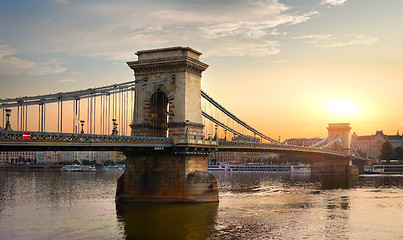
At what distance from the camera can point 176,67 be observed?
59.9 metres

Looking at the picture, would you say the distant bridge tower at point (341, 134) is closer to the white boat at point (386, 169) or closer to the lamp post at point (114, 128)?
the white boat at point (386, 169)

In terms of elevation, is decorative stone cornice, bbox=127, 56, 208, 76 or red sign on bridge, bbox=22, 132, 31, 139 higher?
decorative stone cornice, bbox=127, 56, 208, 76

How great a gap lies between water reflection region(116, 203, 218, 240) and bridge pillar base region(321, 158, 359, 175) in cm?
11075

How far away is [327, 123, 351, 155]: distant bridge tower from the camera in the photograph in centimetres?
18175

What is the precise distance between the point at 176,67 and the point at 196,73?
10.1ft

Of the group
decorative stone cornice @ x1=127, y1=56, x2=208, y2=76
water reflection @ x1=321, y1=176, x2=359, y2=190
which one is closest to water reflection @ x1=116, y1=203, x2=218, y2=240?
decorative stone cornice @ x1=127, y1=56, x2=208, y2=76

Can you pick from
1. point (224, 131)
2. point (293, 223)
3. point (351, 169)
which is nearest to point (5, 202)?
point (224, 131)

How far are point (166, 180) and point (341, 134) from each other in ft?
458

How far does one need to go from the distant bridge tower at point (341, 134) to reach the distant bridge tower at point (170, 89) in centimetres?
12842

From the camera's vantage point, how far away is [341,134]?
612 ft

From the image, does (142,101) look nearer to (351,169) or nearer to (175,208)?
(175,208)

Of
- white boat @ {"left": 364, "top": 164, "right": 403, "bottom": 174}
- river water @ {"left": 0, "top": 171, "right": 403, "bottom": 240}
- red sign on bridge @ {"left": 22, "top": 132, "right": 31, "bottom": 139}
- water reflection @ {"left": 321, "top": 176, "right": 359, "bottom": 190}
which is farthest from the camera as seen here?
white boat @ {"left": 364, "top": 164, "right": 403, "bottom": 174}

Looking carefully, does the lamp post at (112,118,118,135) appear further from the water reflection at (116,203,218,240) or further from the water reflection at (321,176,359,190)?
the water reflection at (321,176,359,190)

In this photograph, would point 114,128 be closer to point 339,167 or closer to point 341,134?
point 339,167
